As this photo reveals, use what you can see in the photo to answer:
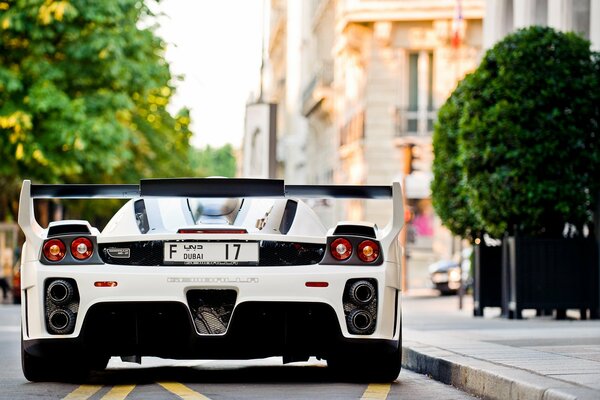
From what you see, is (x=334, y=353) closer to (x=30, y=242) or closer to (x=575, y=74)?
(x=30, y=242)

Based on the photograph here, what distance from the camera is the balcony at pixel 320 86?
63.8 metres

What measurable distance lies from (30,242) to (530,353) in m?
4.13

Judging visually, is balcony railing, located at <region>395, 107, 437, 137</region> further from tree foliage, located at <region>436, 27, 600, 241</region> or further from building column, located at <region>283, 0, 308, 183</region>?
building column, located at <region>283, 0, 308, 183</region>

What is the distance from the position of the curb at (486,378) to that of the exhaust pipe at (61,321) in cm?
261

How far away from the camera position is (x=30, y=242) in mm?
10742

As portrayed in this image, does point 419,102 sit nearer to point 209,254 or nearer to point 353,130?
point 353,130

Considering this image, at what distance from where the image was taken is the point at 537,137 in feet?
72.0

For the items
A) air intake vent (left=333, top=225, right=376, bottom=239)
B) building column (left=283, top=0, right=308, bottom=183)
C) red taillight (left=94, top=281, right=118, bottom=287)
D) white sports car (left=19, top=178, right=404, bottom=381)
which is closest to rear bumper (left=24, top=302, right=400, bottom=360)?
white sports car (left=19, top=178, right=404, bottom=381)

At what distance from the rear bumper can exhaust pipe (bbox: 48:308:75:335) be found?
0.06 meters

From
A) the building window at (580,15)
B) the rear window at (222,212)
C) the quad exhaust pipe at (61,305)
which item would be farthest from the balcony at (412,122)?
the quad exhaust pipe at (61,305)

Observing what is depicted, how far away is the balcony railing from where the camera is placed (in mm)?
49656

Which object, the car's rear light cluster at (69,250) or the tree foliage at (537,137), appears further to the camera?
the tree foliage at (537,137)

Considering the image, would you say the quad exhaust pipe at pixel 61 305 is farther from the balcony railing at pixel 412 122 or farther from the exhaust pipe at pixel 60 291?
the balcony railing at pixel 412 122

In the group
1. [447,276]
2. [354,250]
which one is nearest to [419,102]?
[447,276]
